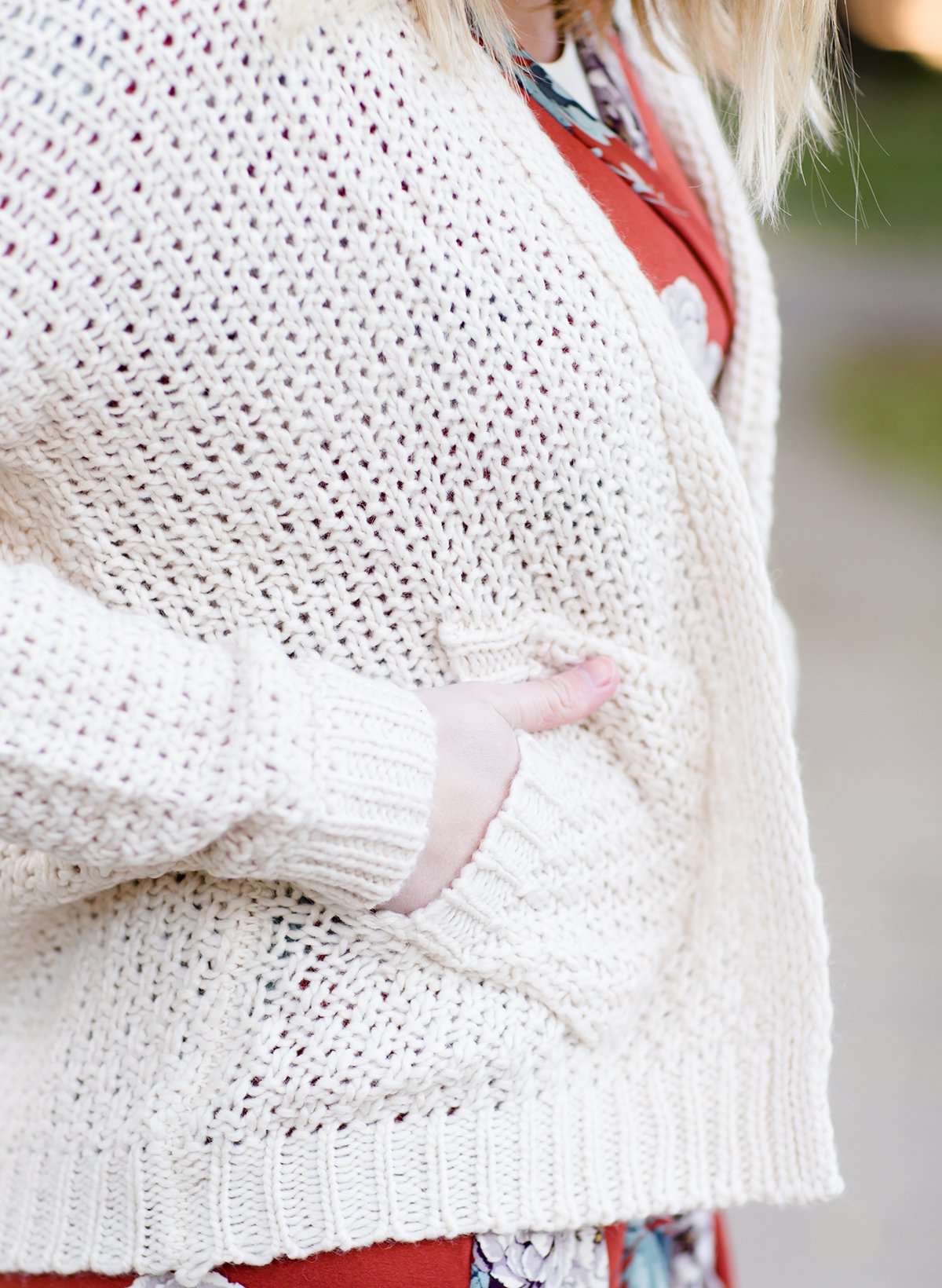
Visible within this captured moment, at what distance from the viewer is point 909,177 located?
7.86 m

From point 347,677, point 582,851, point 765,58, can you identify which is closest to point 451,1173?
point 582,851

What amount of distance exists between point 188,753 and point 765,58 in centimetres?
76

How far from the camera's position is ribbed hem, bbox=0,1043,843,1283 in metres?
0.76

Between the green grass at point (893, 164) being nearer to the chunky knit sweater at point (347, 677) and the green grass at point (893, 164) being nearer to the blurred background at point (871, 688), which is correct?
the blurred background at point (871, 688)

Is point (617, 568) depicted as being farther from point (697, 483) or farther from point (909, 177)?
point (909, 177)

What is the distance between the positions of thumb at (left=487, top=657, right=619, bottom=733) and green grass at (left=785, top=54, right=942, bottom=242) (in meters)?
6.95

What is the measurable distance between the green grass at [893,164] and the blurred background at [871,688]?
39 mm

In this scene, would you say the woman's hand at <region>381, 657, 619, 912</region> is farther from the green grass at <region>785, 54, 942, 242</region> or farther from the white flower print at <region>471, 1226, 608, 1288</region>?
the green grass at <region>785, 54, 942, 242</region>

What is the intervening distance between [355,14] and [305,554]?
0.32 m

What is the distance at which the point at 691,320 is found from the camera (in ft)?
3.29

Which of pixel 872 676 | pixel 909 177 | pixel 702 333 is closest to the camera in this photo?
pixel 702 333

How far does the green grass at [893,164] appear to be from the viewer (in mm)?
7609

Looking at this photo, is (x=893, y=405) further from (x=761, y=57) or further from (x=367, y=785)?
(x=367, y=785)

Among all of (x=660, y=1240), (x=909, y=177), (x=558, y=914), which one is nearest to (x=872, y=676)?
(x=660, y=1240)
